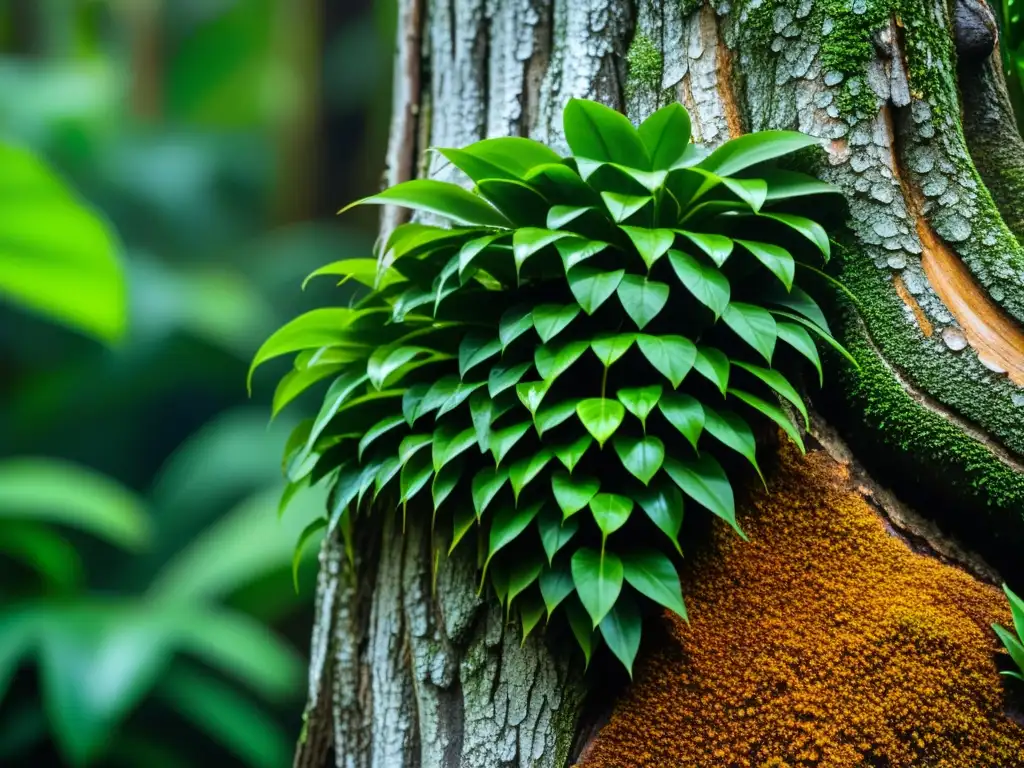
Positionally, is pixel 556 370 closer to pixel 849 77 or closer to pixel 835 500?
pixel 835 500

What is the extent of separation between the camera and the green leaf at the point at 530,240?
52.2 inches

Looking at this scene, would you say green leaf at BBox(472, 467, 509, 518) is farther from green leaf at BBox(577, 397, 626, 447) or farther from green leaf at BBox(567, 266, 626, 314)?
green leaf at BBox(567, 266, 626, 314)

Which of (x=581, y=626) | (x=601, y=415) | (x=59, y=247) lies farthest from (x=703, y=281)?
(x=59, y=247)

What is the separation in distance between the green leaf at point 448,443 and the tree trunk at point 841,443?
0.27 meters

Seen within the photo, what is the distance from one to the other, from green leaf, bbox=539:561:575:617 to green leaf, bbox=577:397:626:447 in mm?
257

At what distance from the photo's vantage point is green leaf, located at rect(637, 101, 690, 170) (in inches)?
56.7

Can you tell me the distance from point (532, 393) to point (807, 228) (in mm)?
582

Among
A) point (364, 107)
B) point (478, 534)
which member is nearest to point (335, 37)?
point (364, 107)

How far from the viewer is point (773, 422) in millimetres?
1522

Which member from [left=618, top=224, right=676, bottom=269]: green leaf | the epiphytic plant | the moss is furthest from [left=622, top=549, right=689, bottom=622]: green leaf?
the moss

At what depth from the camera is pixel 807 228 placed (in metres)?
1.44

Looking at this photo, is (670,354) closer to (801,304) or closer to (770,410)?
(770,410)

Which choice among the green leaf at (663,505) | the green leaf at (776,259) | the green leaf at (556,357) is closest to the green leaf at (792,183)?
the green leaf at (776,259)

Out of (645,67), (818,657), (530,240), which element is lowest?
(818,657)
